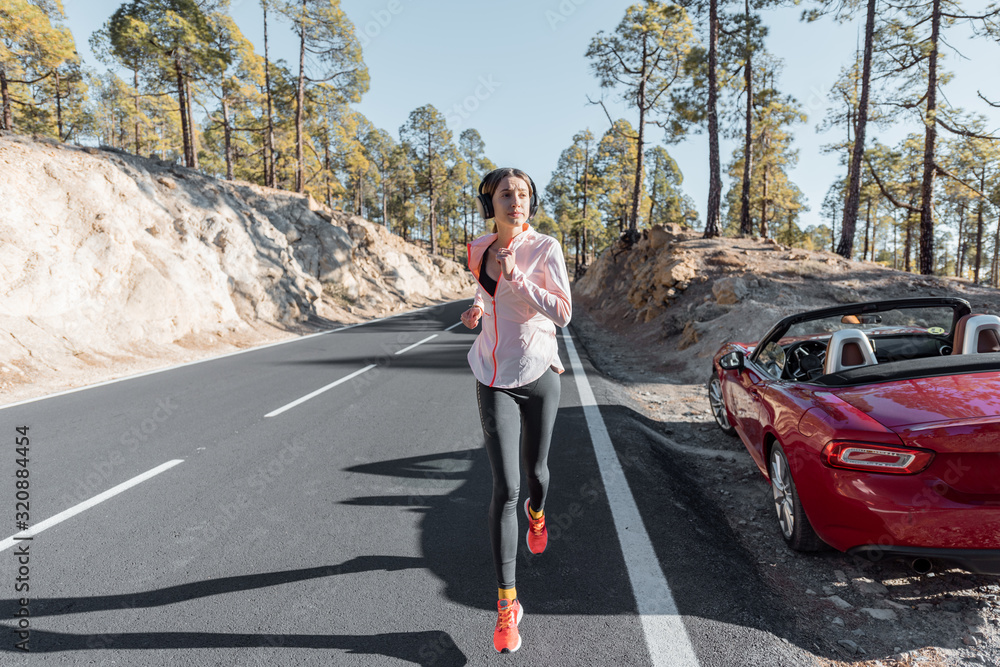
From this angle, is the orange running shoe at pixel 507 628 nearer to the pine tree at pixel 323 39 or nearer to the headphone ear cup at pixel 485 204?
the headphone ear cup at pixel 485 204

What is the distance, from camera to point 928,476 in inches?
88.7

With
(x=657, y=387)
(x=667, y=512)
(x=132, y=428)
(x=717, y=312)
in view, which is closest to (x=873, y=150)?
(x=717, y=312)

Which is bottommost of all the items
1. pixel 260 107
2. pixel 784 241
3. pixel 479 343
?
pixel 479 343

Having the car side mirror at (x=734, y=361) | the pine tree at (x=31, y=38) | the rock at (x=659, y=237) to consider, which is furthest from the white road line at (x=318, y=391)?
the pine tree at (x=31, y=38)

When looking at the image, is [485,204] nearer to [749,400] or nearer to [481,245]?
[481,245]

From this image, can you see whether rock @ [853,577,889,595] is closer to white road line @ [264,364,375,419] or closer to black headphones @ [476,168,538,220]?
black headphones @ [476,168,538,220]

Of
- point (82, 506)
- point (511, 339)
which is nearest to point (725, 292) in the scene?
point (511, 339)

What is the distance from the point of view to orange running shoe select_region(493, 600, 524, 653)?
7.18ft

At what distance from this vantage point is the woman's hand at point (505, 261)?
2250 mm

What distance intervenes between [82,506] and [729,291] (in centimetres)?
1175

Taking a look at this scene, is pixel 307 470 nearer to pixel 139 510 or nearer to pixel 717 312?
pixel 139 510

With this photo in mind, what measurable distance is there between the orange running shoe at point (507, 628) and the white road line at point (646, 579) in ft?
1.89

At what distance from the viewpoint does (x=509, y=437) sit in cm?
238

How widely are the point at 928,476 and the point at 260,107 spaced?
1483 inches
